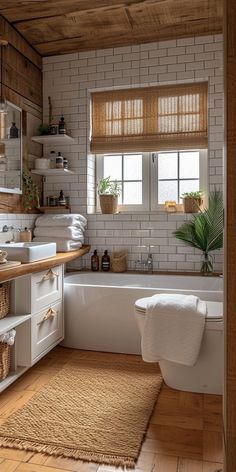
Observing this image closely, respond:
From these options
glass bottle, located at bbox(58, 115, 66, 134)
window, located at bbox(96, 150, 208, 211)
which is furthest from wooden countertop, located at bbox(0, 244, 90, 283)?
glass bottle, located at bbox(58, 115, 66, 134)

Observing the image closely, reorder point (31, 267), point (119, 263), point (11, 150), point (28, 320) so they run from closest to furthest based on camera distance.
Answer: point (31, 267)
point (28, 320)
point (11, 150)
point (119, 263)

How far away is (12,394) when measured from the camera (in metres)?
2.36

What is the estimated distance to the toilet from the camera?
2254 millimetres

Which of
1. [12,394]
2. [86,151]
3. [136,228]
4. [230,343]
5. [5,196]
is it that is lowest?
[12,394]

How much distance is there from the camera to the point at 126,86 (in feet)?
12.4

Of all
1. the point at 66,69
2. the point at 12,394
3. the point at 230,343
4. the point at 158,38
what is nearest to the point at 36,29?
the point at 66,69

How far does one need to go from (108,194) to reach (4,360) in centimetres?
204

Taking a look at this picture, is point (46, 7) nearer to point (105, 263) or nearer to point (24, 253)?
point (24, 253)

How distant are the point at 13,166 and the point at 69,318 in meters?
1.51

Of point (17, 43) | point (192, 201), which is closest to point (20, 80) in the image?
point (17, 43)

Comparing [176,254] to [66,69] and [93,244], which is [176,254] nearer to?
[93,244]

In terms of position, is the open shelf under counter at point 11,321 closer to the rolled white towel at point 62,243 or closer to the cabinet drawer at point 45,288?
the cabinet drawer at point 45,288

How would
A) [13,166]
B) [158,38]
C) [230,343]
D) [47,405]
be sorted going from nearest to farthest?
[230,343] → [47,405] → [13,166] → [158,38]

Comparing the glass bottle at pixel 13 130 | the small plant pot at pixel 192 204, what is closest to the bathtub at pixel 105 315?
the small plant pot at pixel 192 204
